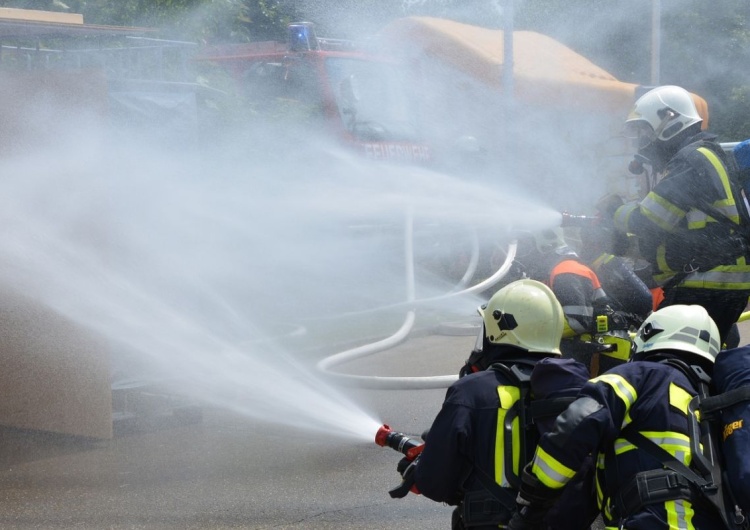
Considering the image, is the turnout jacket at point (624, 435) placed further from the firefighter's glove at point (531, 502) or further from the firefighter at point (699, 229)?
the firefighter at point (699, 229)

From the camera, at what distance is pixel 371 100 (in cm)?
1000

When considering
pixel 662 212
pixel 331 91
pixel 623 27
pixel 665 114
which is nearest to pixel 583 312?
pixel 662 212

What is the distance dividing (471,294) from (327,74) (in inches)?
109

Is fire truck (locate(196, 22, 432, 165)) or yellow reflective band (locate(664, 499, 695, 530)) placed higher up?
fire truck (locate(196, 22, 432, 165))

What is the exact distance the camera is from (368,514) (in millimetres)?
4320

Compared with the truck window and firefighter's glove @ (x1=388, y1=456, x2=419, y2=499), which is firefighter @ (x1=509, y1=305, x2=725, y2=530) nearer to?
firefighter's glove @ (x1=388, y1=456, x2=419, y2=499)

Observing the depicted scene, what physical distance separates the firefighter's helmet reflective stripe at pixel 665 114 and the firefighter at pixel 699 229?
19 mm

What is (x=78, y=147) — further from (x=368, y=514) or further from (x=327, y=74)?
(x=327, y=74)

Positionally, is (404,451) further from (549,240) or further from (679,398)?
(549,240)

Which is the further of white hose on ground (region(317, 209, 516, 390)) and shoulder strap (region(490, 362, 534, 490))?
white hose on ground (region(317, 209, 516, 390))

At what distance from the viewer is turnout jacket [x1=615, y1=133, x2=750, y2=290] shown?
4.04 metres

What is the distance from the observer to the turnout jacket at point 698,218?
13.3 ft

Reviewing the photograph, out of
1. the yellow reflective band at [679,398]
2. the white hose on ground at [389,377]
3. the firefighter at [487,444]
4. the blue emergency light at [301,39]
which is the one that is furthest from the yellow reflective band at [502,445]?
the blue emergency light at [301,39]

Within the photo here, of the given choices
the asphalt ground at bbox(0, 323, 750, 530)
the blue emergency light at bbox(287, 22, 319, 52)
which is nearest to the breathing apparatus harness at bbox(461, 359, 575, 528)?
the asphalt ground at bbox(0, 323, 750, 530)
